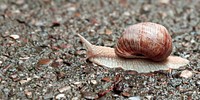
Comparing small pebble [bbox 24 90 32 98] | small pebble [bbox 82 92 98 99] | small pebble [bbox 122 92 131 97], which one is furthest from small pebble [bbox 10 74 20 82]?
small pebble [bbox 122 92 131 97]

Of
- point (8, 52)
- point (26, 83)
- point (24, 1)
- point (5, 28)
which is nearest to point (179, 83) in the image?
point (26, 83)

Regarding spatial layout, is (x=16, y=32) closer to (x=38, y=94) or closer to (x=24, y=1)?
(x=24, y=1)

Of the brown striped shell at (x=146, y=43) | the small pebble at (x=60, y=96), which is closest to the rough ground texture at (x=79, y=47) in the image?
the small pebble at (x=60, y=96)

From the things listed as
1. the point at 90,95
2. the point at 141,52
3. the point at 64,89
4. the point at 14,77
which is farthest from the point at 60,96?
the point at 141,52

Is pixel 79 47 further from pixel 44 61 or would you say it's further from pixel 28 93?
pixel 28 93

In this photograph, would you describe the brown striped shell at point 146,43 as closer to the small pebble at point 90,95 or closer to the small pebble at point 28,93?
the small pebble at point 90,95

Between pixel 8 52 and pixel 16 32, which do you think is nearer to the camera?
pixel 8 52

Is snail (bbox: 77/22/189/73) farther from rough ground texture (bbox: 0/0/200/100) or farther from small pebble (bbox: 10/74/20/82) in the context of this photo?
small pebble (bbox: 10/74/20/82)
